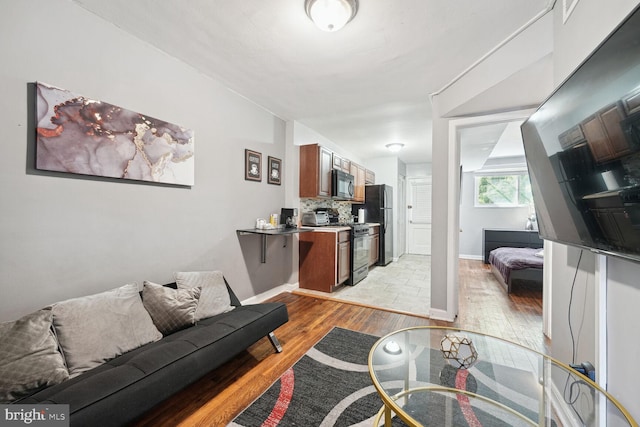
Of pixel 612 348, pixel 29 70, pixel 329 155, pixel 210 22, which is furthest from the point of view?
pixel 329 155

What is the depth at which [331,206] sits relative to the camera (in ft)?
16.4

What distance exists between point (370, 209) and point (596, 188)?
458cm

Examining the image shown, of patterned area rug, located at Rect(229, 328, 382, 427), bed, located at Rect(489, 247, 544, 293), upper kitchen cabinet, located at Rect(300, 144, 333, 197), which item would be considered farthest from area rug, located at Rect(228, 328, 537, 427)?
bed, located at Rect(489, 247, 544, 293)

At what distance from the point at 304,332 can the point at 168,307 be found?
49.1 inches

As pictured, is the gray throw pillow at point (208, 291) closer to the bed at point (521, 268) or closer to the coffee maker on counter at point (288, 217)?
the coffee maker on counter at point (288, 217)

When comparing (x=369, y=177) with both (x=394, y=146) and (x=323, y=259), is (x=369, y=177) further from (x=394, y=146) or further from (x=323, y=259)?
(x=323, y=259)

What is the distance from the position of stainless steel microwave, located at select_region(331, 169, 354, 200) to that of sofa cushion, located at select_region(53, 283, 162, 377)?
2.97m

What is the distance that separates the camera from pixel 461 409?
1.20 metres

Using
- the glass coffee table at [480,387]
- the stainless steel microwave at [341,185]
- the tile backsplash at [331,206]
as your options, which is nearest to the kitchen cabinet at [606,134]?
the glass coffee table at [480,387]

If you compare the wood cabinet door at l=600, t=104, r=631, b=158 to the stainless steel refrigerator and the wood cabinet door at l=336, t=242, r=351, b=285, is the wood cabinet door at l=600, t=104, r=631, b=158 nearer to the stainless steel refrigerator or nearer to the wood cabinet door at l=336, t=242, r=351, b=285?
the wood cabinet door at l=336, t=242, r=351, b=285

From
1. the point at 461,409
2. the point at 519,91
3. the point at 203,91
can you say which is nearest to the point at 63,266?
the point at 203,91

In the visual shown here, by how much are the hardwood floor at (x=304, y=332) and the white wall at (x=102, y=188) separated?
2.97 ft

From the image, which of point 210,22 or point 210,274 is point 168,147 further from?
point 210,274

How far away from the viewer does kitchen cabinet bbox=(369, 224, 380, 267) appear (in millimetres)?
4927
